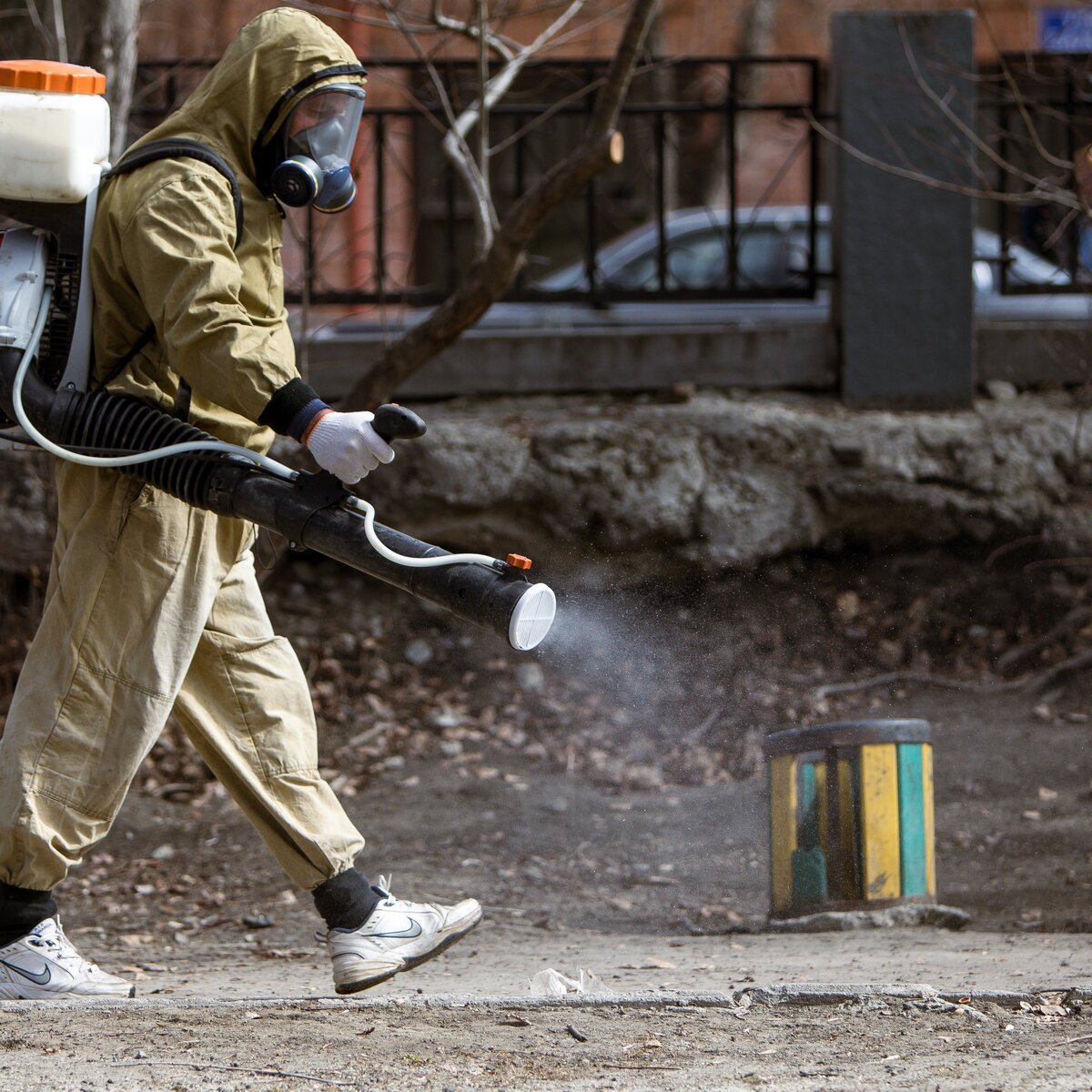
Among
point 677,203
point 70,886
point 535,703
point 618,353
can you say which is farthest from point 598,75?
point 677,203

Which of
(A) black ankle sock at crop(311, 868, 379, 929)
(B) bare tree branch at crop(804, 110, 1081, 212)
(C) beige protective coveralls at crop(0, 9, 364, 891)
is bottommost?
(A) black ankle sock at crop(311, 868, 379, 929)

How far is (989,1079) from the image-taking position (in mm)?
2508

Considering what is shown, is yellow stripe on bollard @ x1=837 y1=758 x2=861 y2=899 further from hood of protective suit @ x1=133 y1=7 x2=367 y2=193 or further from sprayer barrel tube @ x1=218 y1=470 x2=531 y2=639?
A: hood of protective suit @ x1=133 y1=7 x2=367 y2=193

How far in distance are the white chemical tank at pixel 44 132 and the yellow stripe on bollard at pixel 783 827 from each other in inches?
91.0

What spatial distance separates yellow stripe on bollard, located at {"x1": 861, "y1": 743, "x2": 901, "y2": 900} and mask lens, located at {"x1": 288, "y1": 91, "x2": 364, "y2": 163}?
2.06 meters

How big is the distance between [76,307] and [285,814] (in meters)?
1.14

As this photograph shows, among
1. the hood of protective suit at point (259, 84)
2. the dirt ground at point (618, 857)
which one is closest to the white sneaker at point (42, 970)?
the dirt ground at point (618, 857)

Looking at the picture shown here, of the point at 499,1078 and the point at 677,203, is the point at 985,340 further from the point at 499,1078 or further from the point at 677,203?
the point at 677,203

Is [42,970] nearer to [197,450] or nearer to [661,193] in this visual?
[197,450]

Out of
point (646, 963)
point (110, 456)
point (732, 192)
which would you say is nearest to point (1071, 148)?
point (732, 192)

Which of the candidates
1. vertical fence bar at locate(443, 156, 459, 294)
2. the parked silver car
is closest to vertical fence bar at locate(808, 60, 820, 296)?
the parked silver car

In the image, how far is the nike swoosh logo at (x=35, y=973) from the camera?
3193mm

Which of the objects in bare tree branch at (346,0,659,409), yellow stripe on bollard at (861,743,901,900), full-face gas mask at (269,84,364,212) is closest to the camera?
full-face gas mask at (269,84,364,212)

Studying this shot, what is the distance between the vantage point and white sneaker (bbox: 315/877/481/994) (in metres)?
3.22
